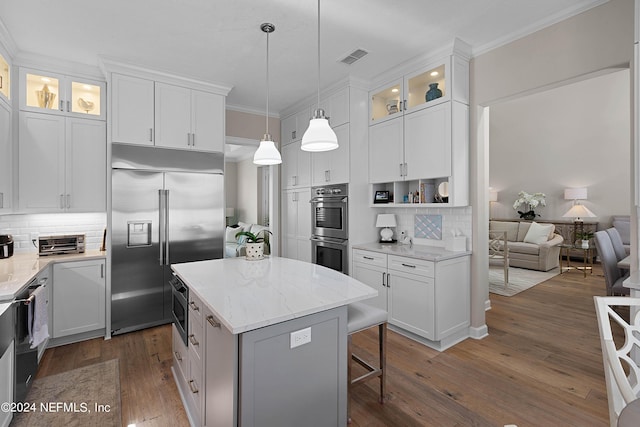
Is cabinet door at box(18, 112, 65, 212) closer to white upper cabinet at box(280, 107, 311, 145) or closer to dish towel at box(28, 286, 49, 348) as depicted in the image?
dish towel at box(28, 286, 49, 348)

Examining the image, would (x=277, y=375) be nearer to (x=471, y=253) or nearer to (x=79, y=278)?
(x=471, y=253)

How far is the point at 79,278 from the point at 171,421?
1.95 meters

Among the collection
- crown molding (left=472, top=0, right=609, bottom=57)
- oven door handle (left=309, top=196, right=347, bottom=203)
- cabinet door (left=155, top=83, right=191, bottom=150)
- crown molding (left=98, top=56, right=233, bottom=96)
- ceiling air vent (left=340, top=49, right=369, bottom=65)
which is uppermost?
ceiling air vent (left=340, top=49, right=369, bottom=65)

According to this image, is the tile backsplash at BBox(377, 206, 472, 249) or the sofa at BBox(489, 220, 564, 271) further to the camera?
the sofa at BBox(489, 220, 564, 271)

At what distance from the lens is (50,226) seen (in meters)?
3.43

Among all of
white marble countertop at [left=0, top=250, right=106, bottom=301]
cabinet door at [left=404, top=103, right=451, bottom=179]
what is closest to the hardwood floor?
white marble countertop at [left=0, top=250, right=106, bottom=301]

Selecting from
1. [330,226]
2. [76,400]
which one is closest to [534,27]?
[330,226]

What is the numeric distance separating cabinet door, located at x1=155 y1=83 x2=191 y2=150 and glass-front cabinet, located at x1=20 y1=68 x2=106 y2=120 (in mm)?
583

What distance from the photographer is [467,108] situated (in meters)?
3.19

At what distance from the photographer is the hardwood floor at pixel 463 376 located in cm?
204

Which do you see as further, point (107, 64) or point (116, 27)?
point (107, 64)

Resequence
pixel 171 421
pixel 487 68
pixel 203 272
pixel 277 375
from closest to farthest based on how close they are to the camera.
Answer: pixel 277 375
pixel 171 421
pixel 203 272
pixel 487 68

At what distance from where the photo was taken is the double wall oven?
3.87 m

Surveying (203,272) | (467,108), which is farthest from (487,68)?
(203,272)
